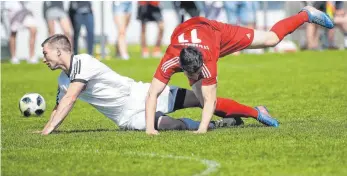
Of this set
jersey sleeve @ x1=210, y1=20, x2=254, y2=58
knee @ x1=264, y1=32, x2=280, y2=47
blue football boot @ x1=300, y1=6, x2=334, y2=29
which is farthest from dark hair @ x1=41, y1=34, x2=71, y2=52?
blue football boot @ x1=300, y1=6, x2=334, y2=29

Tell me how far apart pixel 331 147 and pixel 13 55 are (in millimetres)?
18218

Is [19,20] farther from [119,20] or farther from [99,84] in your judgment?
[99,84]

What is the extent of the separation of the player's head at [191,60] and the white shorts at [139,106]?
1206 mm

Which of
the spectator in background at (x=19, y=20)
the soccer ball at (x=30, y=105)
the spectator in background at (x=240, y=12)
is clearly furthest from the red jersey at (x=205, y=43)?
the spectator in background at (x=240, y=12)

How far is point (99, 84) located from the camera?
12.2 m

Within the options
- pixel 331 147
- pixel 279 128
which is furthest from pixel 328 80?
pixel 331 147

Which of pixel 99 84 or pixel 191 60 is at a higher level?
pixel 191 60

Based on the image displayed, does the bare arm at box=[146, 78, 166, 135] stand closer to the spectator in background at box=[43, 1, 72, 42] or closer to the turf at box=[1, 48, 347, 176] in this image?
the turf at box=[1, 48, 347, 176]

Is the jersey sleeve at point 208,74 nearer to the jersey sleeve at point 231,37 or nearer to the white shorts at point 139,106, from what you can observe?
the jersey sleeve at point 231,37

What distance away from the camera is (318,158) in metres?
9.60

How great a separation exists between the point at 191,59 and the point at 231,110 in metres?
1.47

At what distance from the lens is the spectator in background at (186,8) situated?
27922 mm

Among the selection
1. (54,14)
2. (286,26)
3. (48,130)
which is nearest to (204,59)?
(48,130)

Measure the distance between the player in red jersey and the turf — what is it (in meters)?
0.24
